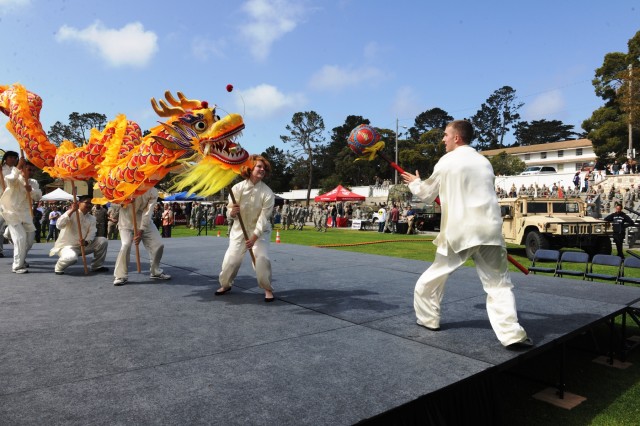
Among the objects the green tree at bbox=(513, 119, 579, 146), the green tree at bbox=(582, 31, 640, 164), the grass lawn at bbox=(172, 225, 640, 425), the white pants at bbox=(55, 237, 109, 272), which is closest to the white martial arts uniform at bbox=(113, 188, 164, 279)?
the white pants at bbox=(55, 237, 109, 272)

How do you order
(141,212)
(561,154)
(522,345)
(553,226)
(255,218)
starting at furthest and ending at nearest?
(561,154)
(553,226)
(141,212)
(255,218)
(522,345)

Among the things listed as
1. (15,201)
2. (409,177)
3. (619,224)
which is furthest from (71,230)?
(619,224)

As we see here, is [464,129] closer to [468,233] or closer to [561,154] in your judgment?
[468,233]

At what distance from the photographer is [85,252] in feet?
22.4

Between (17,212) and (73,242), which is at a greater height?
(17,212)

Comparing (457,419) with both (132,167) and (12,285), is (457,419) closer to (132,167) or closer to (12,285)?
(132,167)

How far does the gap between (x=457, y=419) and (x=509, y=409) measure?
47.0 inches

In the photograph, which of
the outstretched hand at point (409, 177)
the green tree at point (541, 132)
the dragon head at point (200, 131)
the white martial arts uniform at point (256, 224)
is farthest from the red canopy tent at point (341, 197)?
the green tree at point (541, 132)

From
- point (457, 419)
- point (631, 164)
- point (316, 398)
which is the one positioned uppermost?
point (631, 164)

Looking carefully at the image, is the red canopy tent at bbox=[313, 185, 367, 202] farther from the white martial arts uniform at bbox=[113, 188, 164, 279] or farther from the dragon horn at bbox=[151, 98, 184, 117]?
the dragon horn at bbox=[151, 98, 184, 117]

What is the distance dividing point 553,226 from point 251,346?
9.79m

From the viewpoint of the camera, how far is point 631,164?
26.8 m

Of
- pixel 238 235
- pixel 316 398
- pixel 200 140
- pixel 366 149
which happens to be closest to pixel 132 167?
pixel 200 140

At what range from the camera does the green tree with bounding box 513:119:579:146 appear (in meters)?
71.3
